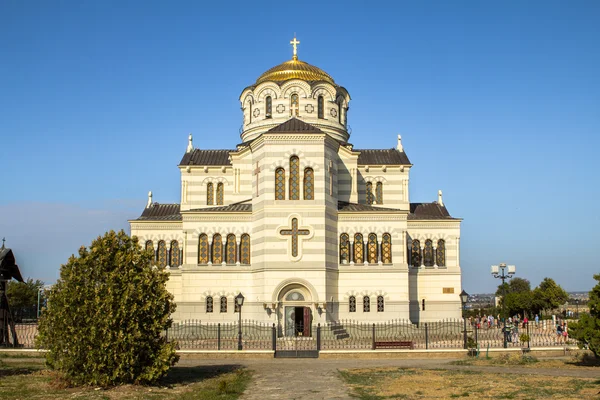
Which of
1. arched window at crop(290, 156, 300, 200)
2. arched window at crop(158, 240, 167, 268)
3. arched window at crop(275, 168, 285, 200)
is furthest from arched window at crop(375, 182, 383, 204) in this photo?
arched window at crop(158, 240, 167, 268)

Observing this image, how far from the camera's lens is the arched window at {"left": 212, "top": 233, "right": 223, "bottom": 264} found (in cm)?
3533

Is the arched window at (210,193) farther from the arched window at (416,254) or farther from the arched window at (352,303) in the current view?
the arched window at (416,254)

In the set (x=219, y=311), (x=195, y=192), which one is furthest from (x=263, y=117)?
(x=219, y=311)

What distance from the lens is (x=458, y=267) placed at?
39.1 metres

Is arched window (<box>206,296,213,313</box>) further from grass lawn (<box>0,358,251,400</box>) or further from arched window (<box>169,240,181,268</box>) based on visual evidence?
grass lawn (<box>0,358,251,400</box>)

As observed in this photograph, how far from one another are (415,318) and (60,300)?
26349mm

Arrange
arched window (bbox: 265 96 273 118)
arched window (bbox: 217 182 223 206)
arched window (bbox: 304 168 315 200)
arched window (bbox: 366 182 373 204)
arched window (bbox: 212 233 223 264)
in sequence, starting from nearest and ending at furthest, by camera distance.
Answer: arched window (bbox: 304 168 315 200)
arched window (bbox: 212 233 223 264)
arched window (bbox: 265 96 273 118)
arched window (bbox: 366 182 373 204)
arched window (bbox: 217 182 223 206)

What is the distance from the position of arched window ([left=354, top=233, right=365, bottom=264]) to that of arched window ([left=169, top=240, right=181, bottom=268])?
11.5 m

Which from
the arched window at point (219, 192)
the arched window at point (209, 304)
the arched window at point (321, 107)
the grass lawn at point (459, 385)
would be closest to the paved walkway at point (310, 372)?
the grass lawn at point (459, 385)

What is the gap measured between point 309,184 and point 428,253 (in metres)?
10.5

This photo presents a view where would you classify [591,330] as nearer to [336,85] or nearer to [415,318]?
[415,318]

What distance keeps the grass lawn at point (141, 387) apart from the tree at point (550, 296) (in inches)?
1999

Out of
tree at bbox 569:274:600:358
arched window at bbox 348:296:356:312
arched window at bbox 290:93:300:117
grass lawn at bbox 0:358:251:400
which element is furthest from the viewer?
arched window at bbox 290:93:300:117

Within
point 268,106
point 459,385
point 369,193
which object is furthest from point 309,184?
point 459,385
